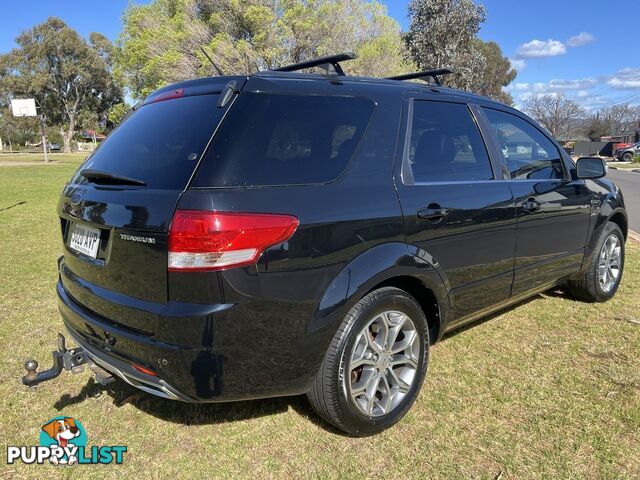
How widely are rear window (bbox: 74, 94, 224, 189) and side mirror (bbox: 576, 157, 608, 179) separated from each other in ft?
10.2

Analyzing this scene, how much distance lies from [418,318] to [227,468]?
49.4 inches

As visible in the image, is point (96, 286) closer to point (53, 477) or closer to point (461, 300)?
point (53, 477)

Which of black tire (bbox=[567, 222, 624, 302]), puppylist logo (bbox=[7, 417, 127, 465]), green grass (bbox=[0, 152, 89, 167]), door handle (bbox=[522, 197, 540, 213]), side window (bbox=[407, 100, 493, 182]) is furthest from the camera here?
green grass (bbox=[0, 152, 89, 167])

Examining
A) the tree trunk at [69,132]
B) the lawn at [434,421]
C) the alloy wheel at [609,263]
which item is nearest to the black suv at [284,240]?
the lawn at [434,421]

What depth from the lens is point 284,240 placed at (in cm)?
213

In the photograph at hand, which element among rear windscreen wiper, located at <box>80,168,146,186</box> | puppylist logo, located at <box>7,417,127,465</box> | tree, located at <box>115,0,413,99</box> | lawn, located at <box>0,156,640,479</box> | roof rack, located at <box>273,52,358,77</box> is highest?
tree, located at <box>115,0,413,99</box>

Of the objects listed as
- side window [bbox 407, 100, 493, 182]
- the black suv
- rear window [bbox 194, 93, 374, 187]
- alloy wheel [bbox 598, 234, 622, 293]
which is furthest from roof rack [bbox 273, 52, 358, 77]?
alloy wheel [bbox 598, 234, 622, 293]

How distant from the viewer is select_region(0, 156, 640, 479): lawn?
244 cm

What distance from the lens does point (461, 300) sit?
3104 mm

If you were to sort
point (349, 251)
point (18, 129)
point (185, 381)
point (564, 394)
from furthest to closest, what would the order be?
point (18, 129) < point (564, 394) < point (349, 251) < point (185, 381)

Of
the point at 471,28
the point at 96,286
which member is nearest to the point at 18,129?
the point at 471,28

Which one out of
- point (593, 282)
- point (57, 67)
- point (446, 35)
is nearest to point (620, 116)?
point (446, 35)

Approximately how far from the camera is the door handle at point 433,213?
273 centimetres

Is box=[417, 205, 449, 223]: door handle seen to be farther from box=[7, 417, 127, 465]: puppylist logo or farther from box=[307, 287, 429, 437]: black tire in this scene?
box=[7, 417, 127, 465]: puppylist logo
